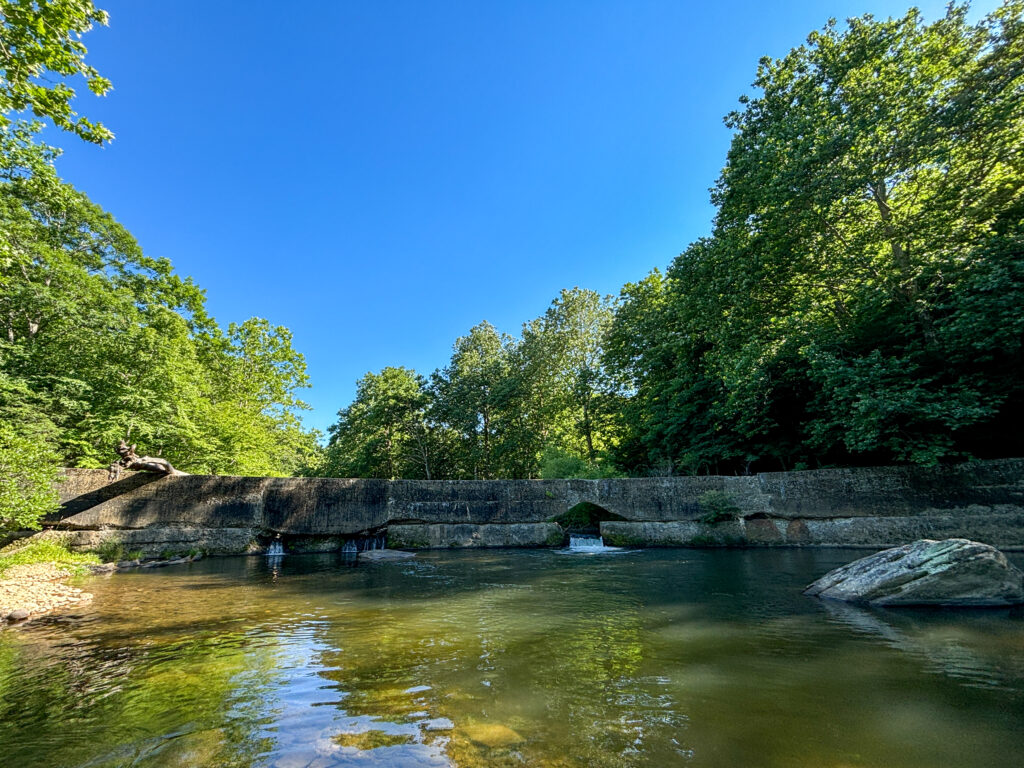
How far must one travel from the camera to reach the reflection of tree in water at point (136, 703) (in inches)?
95.3

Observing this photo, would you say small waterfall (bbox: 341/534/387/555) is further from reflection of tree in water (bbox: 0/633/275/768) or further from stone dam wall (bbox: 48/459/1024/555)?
reflection of tree in water (bbox: 0/633/275/768)

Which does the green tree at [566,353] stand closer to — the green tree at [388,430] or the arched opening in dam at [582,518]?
the green tree at [388,430]

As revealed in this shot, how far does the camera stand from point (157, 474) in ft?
43.2

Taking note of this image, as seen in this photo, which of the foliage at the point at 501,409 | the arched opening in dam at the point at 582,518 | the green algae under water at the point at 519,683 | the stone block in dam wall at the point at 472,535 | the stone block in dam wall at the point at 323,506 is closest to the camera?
the green algae under water at the point at 519,683

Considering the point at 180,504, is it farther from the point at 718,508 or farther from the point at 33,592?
the point at 718,508

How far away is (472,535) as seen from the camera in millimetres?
14797

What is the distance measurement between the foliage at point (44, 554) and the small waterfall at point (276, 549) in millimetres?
4135

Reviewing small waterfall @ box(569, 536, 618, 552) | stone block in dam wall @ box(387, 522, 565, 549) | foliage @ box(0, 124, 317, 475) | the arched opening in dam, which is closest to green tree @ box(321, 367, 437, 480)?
foliage @ box(0, 124, 317, 475)

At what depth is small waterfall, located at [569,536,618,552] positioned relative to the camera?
13.6m

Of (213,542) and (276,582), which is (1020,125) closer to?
(276,582)

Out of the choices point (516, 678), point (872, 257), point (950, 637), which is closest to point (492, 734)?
point (516, 678)

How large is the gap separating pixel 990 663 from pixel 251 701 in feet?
19.0

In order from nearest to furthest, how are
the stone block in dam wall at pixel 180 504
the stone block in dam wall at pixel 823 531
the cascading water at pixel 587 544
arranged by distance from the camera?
the stone block in dam wall at pixel 823 531 < the stone block in dam wall at pixel 180 504 < the cascading water at pixel 587 544

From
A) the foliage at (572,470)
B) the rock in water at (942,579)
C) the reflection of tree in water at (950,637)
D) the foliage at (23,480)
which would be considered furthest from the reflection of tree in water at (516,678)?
the foliage at (572,470)
